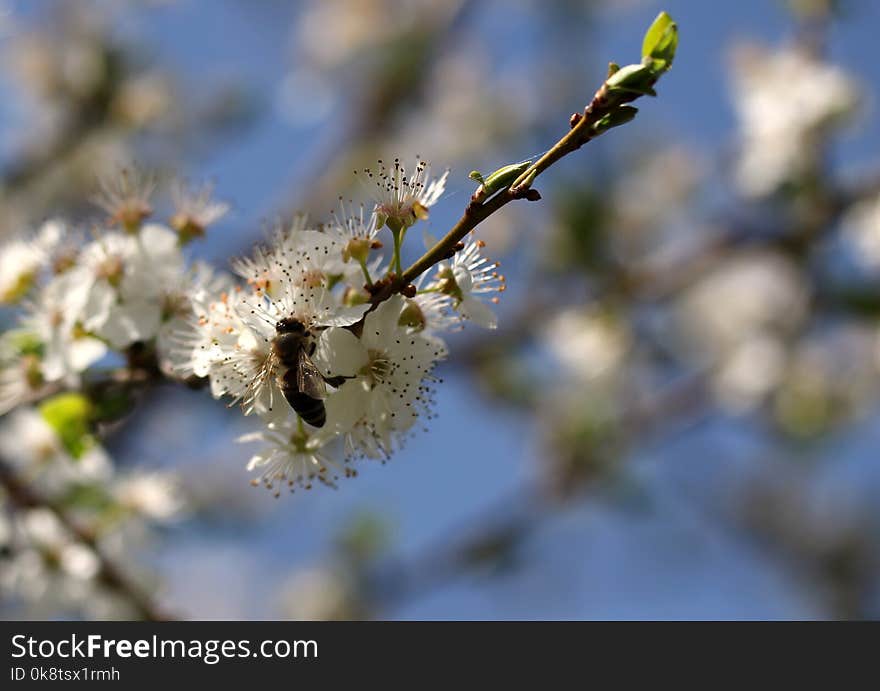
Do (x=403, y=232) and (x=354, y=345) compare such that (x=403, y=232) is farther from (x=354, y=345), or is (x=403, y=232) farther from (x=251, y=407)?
(x=251, y=407)

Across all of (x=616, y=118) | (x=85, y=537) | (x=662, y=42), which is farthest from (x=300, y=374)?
(x=85, y=537)

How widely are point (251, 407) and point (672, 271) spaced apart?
3195mm

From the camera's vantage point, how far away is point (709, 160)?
495cm

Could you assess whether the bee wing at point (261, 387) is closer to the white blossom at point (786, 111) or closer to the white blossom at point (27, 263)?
the white blossom at point (27, 263)

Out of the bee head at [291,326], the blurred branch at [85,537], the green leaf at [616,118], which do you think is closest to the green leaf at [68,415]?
the blurred branch at [85,537]

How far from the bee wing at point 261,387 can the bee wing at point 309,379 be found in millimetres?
69

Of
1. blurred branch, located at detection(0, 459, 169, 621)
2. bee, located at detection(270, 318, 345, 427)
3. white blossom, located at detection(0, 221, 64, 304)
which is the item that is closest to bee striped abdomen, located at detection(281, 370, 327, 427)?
bee, located at detection(270, 318, 345, 427)

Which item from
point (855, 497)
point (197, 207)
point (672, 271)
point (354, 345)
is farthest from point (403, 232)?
point (855, 497)

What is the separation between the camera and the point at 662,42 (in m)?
1.30

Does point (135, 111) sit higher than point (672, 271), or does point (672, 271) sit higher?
point (135, 111)

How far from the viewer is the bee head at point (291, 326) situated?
1.46m

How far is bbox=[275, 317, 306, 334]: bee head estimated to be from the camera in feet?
4.78

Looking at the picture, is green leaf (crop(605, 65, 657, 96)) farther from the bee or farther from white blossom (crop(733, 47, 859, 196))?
white blossom (crop(733, 47, 859, 196))

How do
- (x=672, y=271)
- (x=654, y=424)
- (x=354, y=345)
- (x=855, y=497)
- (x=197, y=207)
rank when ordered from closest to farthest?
1. (x=354, y=345)
2. (x=197, y=207)
3. (x=672, y=271)
4. (x=654, y=424)
5. (x=855, y=497)
